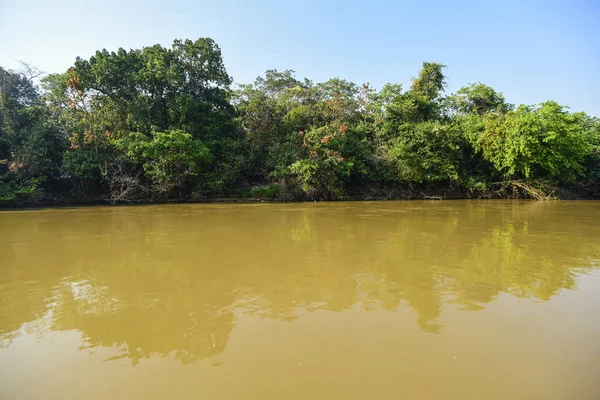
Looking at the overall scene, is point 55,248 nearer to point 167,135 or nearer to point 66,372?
point 66,372

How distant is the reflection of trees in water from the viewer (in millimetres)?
3432

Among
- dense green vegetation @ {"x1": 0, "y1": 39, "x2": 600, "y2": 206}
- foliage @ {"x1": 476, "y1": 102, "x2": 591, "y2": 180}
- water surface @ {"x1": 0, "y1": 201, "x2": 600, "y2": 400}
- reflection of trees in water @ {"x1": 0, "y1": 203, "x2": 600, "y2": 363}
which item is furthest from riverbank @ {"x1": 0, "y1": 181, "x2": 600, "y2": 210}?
water surface @ {"x1": 0, "y1": 201, "x2": 600, "y2": 400}

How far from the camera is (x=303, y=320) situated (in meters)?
3.38

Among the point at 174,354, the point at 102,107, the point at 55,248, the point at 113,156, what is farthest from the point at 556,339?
the point at 102,107

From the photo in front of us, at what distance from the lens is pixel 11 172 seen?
16.5 m

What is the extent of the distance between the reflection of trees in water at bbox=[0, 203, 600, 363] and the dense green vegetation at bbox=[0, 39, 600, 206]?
936cm

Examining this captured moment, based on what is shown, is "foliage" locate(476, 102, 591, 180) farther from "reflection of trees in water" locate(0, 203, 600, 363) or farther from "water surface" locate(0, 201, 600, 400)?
"water surface" locate(0, 201, 600, 400)

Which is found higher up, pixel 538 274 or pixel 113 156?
pixel 113 156

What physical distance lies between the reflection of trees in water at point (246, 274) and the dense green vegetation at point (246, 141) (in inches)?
368

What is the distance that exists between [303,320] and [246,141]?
17.7 metres

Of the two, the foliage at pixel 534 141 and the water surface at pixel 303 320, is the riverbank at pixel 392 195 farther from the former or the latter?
the water surface at pixel 303 320

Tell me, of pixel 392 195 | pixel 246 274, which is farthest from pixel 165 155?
pixel 246 274

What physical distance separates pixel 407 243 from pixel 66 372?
232 inches

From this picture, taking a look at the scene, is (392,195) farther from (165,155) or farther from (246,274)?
(246,274)
